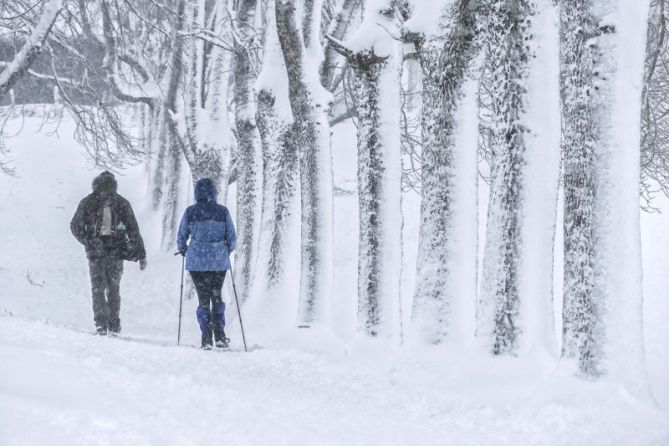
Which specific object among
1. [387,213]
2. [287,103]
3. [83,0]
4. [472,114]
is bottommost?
[387,213]

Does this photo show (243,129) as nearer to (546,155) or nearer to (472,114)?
(472,114)

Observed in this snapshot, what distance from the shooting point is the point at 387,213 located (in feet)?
30.4

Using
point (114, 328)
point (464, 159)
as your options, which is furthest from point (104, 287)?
point (464, 159)

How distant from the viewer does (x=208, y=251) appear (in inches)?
362

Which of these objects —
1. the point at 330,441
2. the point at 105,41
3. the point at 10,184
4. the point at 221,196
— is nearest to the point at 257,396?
the point at 330,441

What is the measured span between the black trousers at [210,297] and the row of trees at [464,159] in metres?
1.52

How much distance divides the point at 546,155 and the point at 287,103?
17.2 ft

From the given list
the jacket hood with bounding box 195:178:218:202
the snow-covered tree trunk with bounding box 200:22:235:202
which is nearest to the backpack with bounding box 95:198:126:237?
the jacket hood with bounding box 195:178:218:202

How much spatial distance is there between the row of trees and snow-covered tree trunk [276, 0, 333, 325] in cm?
2

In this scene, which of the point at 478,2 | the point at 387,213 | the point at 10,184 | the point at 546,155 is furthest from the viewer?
the point at 10,184

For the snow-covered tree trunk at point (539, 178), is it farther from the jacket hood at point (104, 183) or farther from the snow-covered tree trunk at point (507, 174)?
the jacket hood at point (104, 183)

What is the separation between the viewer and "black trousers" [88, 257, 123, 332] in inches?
384

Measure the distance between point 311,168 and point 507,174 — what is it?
13.0ft

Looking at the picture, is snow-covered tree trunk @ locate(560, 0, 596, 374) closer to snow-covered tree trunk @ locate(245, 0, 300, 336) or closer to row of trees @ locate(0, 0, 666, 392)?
row of trees @ locate(0, 0, 666, 392)
